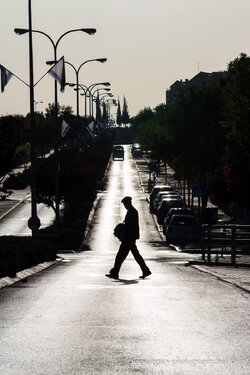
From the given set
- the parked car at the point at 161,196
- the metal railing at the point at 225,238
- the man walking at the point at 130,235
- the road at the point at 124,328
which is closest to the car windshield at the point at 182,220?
the parked car at the point at 161,196

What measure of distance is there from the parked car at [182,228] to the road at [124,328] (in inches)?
1520

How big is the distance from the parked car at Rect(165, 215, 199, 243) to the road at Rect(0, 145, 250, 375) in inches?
1520

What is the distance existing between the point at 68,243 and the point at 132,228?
1480 inches

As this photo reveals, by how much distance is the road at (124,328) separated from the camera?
9.84 m

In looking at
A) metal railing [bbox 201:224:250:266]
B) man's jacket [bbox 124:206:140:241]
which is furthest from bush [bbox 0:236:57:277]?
metal railing [bbox 201:224:250:266]

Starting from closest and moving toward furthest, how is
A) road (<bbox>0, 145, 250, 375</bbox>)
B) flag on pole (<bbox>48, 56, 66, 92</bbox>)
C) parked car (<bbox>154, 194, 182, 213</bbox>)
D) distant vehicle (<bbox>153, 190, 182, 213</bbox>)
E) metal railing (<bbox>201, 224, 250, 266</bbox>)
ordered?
road (<bbox>0, 145, 250, 375</bbox>) → metal railing (<bbox>201, 224, 250, 266</bbox>) → flag on pole (<bbox>48, 56, 66, 92</bbox>) → parked car (<bbox>154, 194, 182, 213</bbox>) → distant vehicle (<bbox>153, 190, 182, 213</bbox>)

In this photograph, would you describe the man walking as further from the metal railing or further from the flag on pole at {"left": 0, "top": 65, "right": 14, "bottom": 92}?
the flag on pole at {"left": 0, "top": 65, "right": 14, "bottom": 92}

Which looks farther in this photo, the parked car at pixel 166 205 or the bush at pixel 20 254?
the parked car at pixel 166 205

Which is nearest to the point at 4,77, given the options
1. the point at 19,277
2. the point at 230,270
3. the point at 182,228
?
the point at 182,228

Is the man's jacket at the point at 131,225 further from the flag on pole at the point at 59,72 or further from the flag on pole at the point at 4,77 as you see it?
the flag on pole at the point at 59,72

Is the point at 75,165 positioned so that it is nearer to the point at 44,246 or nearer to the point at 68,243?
the point at 68,243

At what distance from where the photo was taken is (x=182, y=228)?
61344mm

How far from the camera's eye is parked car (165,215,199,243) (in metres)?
60.9

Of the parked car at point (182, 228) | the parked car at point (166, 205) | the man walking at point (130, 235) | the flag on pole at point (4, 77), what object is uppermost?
the flag on pole at point (4, 77)
